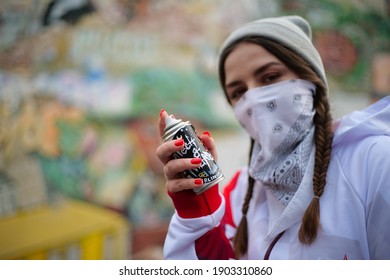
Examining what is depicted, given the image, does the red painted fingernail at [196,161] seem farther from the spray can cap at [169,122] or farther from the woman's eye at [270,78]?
the woman's eye at [270,78]

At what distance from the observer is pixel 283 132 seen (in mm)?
959

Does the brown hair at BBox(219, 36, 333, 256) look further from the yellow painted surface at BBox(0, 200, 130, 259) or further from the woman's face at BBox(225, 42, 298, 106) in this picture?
the yellow painted surface at BBox(0, 200, 130, 259)

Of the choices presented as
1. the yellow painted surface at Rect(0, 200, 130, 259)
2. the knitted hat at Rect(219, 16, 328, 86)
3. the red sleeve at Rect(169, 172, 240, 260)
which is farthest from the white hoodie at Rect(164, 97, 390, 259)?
the yellow painted surface at Rect(0, 200, 130, 259)

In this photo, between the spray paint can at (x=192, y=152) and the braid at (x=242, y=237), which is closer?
the spray paint can at (x=192, y=152)

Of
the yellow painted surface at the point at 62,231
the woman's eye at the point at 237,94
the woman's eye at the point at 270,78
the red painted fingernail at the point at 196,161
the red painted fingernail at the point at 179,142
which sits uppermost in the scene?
the woman's eye at the point at 270,78

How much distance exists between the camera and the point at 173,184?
0.86 meters

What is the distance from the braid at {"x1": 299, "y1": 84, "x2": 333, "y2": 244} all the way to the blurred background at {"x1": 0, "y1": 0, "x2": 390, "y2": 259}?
1.81m

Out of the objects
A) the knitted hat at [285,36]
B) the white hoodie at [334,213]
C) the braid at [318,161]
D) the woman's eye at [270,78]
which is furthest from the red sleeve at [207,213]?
the knitted hat at [285,36]

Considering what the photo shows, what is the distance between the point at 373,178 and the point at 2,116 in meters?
2.70

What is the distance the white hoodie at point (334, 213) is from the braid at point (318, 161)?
2cm

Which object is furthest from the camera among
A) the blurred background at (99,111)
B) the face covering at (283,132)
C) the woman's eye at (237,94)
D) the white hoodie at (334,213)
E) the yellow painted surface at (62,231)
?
the blurred background at (99,111)

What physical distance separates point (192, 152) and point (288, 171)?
0.99ft

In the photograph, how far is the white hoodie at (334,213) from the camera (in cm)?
80
